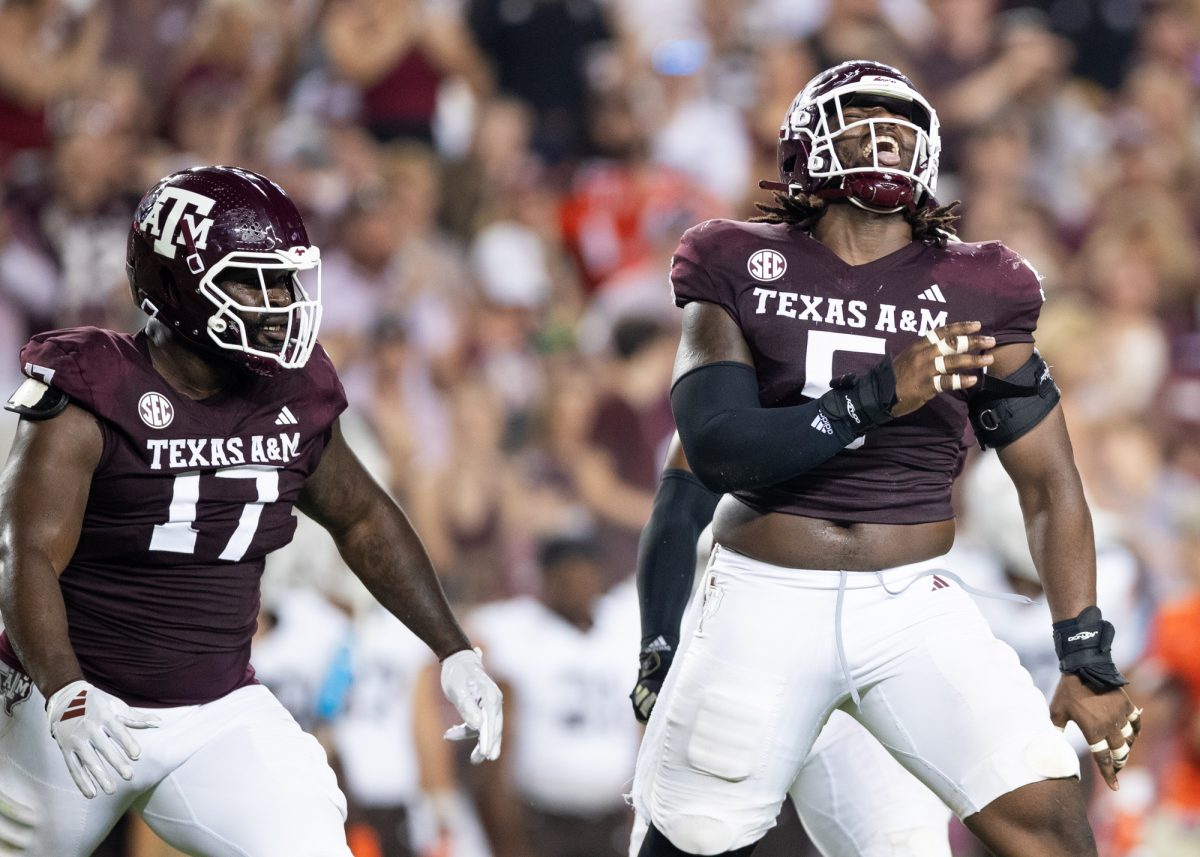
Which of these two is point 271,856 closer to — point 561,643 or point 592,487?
point 561,643

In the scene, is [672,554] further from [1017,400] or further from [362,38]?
[362,38]

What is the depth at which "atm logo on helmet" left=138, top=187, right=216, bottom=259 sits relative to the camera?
3.45m

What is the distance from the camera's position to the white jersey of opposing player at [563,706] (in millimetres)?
6168

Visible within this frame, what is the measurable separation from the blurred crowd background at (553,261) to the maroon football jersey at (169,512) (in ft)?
6.52

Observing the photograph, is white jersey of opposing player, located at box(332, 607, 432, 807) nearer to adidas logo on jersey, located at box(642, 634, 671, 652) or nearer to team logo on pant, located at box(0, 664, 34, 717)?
adidas logo on jersey, located at box(642, 634, 671, 652)

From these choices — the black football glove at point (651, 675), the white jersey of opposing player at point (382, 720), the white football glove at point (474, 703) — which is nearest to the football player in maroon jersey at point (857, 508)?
the black football glove at point (651, 675)

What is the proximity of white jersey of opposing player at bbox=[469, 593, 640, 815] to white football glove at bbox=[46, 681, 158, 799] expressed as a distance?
3.14m

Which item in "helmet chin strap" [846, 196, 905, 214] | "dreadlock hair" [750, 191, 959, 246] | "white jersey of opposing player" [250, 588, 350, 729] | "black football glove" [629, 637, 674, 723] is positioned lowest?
"white jersey of opposing player" [250, 588, 350, 729]

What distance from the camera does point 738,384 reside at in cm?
329

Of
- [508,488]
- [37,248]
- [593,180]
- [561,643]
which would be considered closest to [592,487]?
[508,488]

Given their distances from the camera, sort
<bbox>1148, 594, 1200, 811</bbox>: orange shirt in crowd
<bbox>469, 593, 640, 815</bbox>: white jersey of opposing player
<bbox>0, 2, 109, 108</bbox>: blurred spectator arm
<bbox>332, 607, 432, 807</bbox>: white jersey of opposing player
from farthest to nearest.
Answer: <bbox>0, 2, 109, 108</bbox>: blurred spectator arm, <bbox>469, 593, 640, 815</bbox>: white jersey of opposing player, <bbox>332, 607, 432, 807</bbox>: white jersey of opposing player, <bbox>1148, 594, 1200, 811</bbox>: orange shirt in crowd

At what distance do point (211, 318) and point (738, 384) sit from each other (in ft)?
3.41

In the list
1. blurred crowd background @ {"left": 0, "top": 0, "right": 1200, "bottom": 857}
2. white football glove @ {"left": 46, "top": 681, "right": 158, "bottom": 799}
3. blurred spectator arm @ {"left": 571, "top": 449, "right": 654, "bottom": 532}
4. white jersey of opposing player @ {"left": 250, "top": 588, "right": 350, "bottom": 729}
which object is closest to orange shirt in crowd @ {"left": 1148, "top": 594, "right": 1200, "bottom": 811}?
blurred crowd background @ {"left": 0, "top": 0, "right": 1200, "bottom": 857}

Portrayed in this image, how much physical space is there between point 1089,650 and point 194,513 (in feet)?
5.75
